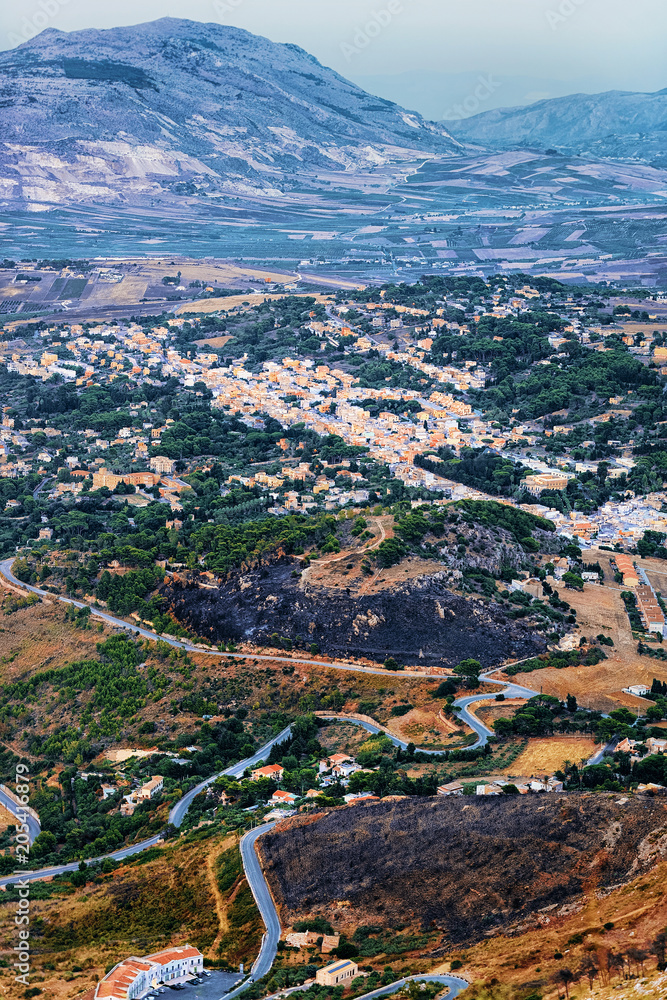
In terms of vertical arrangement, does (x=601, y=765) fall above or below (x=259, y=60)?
below

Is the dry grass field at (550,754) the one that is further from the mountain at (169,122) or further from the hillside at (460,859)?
the mountain at (169,122)

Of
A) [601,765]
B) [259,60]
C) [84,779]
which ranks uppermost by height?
[259,60]

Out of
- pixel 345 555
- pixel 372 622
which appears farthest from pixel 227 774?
pixel 345 555

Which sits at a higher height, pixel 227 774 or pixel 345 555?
pixel 345 555

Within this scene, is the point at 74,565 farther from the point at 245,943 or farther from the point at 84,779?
the point at 245,943

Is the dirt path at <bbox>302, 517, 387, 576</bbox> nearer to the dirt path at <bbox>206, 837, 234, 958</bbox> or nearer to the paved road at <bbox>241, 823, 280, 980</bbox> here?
Answer: the paved road at <bbox>241, 823, 280, 980</bbox>

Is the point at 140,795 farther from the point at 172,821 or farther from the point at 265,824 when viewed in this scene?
the point at 265,824

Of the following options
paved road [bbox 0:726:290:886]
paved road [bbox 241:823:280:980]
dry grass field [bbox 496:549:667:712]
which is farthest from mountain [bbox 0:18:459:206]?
paved road [bbox 241:823:280:980]

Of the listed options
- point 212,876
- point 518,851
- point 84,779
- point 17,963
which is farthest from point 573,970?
point 84,779
